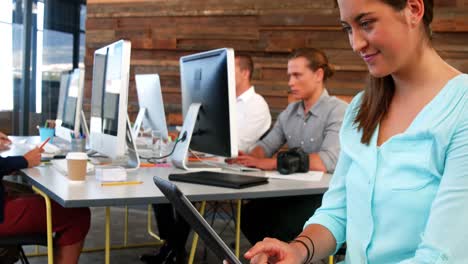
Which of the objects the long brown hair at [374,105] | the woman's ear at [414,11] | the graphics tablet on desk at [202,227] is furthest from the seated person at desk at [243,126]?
the woman's ear at [414,11]

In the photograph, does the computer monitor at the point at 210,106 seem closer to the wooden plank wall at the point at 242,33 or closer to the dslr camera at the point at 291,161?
the dslr camera at the point at 291,161

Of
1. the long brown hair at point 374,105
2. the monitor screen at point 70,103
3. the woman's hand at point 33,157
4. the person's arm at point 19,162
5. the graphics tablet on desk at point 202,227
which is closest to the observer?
the graphics tablet on desk at point 202,227

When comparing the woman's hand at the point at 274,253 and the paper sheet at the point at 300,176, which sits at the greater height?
the woman's hand at the point at 274,253

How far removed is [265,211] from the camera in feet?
9.08

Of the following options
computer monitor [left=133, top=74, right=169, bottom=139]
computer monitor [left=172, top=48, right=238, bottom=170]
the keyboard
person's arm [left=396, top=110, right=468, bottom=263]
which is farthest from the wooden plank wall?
person's arm [left=396, top=110, right=468, bottom=263]

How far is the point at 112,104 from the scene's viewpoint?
101 inches

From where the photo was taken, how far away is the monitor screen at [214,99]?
241 cm

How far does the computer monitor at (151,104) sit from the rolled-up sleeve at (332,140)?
3.19ft

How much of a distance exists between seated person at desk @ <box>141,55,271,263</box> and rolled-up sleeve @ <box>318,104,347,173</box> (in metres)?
0.72

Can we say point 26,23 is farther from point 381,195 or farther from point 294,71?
point 381,195

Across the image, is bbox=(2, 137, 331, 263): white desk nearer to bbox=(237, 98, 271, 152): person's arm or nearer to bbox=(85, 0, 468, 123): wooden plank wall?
bbox=(237, 98, 271, 152): person's arm

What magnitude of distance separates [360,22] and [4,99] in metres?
5.19

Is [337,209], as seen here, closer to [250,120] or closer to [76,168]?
[76,168]

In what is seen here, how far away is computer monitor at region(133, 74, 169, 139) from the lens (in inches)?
128
